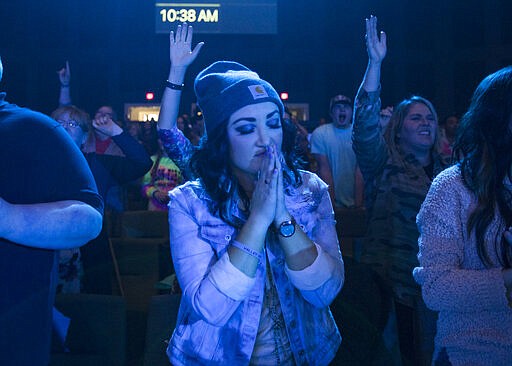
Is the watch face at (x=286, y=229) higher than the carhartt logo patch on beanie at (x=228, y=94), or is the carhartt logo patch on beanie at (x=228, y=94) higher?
Answer: the carhartt logo patch on beanie at (x=228, y=94)

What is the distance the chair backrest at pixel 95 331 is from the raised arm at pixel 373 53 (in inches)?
58.3

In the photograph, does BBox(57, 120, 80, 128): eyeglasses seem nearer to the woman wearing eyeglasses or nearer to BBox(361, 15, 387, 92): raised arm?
the woman wearing eyeglasses

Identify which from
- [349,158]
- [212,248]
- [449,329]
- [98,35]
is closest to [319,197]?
[212,248]

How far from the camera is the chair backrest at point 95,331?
2.26 metres

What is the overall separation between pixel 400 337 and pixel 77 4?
49.3 ft

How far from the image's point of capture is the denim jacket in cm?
146

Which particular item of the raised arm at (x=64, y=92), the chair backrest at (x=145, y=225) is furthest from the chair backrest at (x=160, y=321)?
the raised arm at (x=64, y=92)

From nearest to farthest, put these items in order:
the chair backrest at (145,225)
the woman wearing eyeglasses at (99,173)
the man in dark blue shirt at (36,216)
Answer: the man in dark blue shirt at (36,216) < the woman wearing eyeglasses at (99,173) < the chair backrest at (145,225)

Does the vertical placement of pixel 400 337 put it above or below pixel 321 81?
below

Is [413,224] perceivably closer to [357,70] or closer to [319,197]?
[319,197]

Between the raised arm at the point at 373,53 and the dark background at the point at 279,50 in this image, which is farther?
the dark background at the point at 279,50

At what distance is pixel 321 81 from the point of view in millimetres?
15805

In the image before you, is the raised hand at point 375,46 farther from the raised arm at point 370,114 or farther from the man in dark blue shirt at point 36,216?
the man in dark blue shirt at point 36,216
